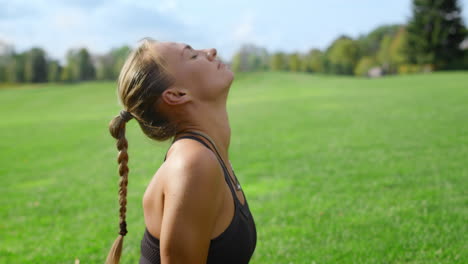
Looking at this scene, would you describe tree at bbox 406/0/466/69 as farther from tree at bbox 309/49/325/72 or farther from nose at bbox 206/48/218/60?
nose at bbox 206/48/218/60

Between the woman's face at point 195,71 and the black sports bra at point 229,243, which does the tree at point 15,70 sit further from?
the black sports bra at point 229,243

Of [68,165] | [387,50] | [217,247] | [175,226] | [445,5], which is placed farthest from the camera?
[387,50]

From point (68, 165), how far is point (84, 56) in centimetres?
6025

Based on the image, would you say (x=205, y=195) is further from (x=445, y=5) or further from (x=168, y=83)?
(x=445, y=5)

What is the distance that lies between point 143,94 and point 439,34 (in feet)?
161

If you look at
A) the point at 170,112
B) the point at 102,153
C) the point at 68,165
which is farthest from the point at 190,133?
the point at 102,153

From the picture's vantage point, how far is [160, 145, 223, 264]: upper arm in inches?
58.5

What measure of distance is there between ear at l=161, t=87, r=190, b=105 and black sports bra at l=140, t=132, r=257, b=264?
18cm

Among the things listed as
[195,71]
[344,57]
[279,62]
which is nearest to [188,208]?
[195,71]

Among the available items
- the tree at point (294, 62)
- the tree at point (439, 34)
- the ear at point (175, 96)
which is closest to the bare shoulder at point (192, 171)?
the ear at point (175, 96)

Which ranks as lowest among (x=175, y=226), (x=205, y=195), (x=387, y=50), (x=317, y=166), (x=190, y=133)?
(x=317, y=166)

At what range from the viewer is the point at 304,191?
5.50 meters

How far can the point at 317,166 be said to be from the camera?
6.83 metres

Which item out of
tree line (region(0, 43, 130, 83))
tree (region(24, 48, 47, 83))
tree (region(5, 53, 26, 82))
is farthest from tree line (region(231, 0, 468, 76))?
tree (region(5, 53, 26, 82))
